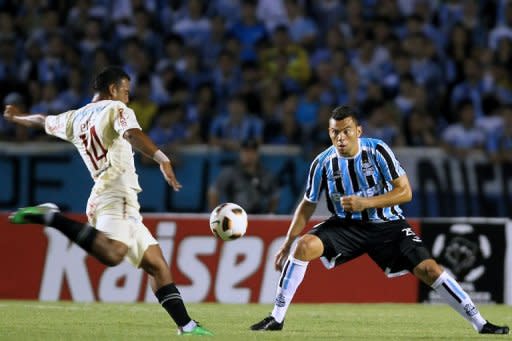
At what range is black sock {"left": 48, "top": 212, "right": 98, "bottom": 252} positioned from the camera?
29.2 ft

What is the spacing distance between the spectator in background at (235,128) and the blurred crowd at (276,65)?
0.01 metres

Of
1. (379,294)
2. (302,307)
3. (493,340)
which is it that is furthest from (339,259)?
Result: (379,294)

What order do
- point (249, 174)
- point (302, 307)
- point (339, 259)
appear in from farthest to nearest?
point (249, 174) → point (302, 307) → point (339, 259)

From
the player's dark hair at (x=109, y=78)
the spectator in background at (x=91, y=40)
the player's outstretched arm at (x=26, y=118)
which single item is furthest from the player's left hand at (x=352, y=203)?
the spectator in background at (x=91, y=40)

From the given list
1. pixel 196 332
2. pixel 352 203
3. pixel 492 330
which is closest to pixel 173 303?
pixel 196 332

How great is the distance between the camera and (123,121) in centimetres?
889

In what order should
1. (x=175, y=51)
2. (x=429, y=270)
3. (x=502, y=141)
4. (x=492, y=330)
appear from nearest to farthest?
(x=492, y=330)
(x=429, y=270)
(x=502, y=141)
(x=175, y=51)

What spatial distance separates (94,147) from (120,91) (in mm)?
464

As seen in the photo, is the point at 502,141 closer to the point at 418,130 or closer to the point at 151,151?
the point at 418,130

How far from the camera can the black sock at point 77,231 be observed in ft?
29.2

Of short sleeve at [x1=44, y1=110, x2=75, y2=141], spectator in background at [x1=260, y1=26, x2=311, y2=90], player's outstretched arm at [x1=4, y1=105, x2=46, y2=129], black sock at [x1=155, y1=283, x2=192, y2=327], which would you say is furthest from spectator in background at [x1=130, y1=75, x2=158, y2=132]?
black sock at [x1=155, y1=283, x2=192, y2=327]

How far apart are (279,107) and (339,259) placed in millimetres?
6872

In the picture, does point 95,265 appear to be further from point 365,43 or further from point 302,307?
point 365,43

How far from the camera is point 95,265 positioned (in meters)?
13.9
